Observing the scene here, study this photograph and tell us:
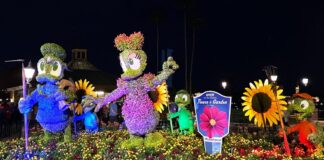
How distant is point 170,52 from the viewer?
29.9 meters

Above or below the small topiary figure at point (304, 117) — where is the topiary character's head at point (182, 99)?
above

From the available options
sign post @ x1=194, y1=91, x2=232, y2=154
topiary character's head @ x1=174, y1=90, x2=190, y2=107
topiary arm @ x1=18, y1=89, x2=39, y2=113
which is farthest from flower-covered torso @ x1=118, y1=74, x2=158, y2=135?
topiary character's head @ x1=174, y1=90, x2=190, y2=107

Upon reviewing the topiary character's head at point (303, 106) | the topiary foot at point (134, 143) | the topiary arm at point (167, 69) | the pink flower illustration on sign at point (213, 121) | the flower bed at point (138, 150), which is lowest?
the flower bed at point (138, 150)

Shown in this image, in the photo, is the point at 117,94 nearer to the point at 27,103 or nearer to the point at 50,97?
the point at 50,97

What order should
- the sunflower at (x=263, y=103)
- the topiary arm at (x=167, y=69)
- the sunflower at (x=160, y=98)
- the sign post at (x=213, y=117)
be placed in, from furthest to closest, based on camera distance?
the sunflower at (x=160, y=98) < the sunflower at (x=263, y=103) < the topiary arm at (x=167, y=69) < the sign post at (x=213, y=117)

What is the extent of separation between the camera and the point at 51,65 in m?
8.86

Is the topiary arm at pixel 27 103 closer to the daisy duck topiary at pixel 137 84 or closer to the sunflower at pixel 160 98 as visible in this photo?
the daisy duck topiary at pixel 137 84

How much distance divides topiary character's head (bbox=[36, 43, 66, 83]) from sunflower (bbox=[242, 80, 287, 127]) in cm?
418

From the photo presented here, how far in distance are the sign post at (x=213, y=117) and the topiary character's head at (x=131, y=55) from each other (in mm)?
1367

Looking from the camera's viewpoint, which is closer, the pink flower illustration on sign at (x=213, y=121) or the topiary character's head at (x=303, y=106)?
the pink flower illustration on sign at (x=213, y=121)

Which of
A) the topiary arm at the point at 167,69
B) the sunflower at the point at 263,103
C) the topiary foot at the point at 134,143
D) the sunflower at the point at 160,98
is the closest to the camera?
the topiary arm at the point at 167,69

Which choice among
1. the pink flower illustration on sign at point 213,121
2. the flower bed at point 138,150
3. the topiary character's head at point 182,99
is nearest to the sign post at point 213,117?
the pink flower illustration on sign at point 213,121

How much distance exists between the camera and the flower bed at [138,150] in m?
7.39

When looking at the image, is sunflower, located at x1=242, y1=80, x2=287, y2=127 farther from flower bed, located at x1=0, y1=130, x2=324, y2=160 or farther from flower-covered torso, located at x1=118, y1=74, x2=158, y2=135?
flower-covered torso, located at x1=118, y1=74, x2=158, y2=135
